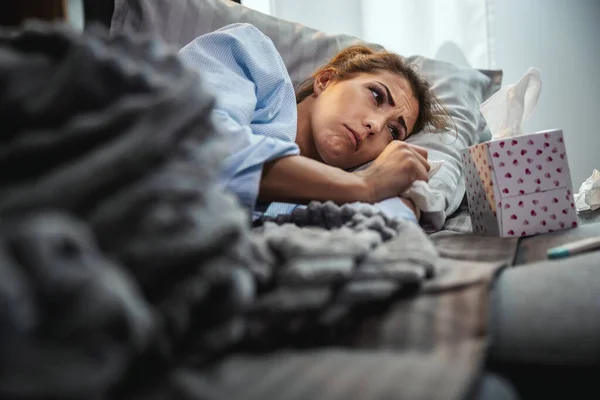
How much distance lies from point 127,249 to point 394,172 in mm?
727

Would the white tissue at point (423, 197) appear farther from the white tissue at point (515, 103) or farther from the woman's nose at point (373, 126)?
the white tissue at point (515, 103)

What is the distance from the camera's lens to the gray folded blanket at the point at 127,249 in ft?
1.04

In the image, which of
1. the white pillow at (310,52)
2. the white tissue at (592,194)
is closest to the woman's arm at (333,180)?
the white pillow at (310,52)

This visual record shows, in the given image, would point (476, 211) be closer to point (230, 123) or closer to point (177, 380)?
point (230, 123)

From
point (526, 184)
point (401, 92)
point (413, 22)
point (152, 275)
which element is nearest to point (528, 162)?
point (526, 184)

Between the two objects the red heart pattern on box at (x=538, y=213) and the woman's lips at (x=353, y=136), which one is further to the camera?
the woman's lips at (x=353, y=136)

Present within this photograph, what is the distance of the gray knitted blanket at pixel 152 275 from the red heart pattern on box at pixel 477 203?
0.52 metres

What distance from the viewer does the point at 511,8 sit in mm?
2293

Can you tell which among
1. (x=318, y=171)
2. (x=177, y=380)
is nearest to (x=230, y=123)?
(x=318, y=171)

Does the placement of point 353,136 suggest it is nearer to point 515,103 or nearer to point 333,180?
point 333,180

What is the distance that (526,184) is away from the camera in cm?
96

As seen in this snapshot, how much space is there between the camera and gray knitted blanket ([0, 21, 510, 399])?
0.32 meters

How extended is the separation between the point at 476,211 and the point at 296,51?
0.70 m

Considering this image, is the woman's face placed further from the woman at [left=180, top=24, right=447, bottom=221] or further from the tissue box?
the tissue box
